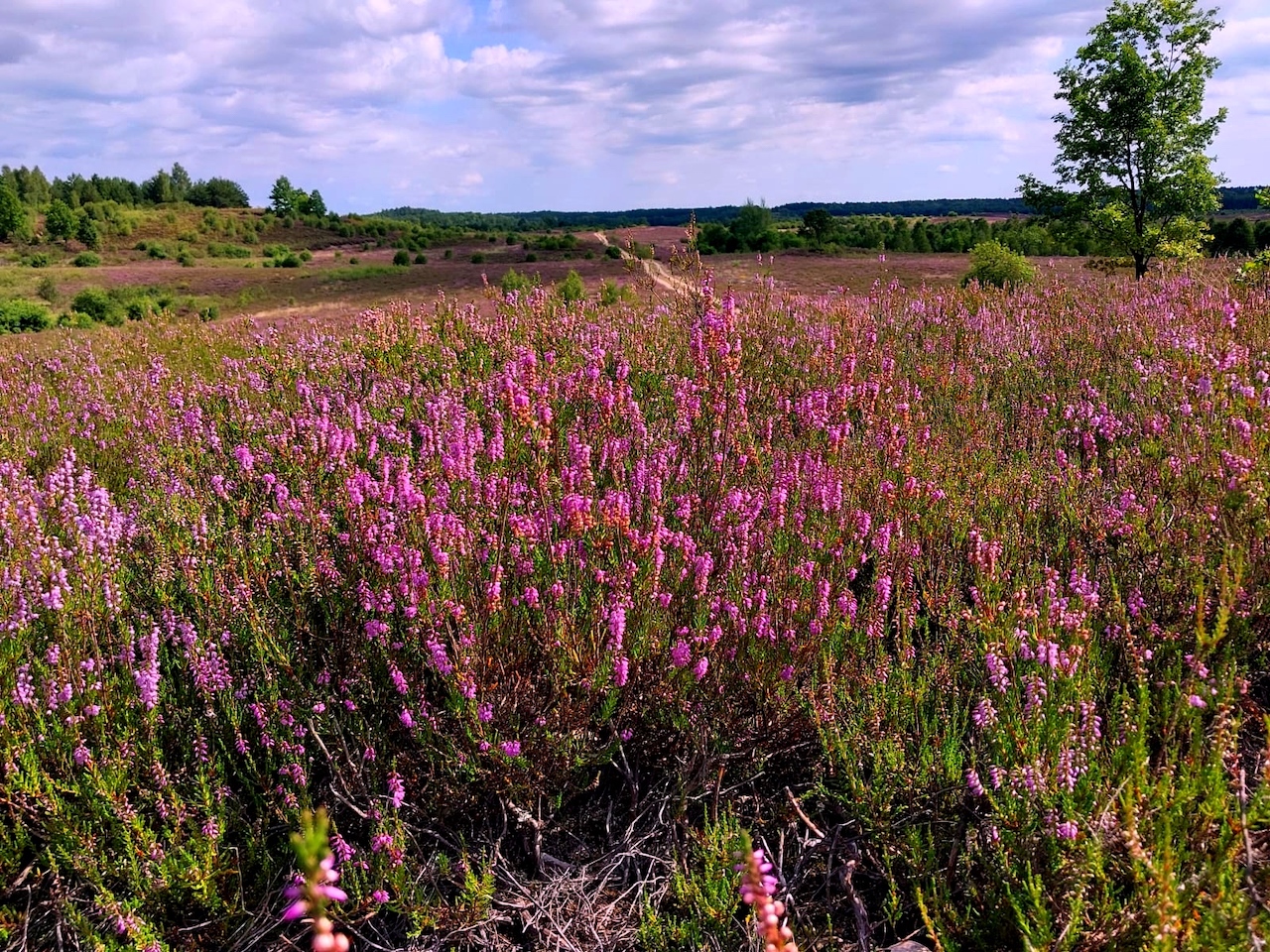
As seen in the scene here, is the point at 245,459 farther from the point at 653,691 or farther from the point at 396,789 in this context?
the point at 653,691

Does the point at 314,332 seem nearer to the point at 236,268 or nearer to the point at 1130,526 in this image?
the point at 1130,526

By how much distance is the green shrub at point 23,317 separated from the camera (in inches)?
993

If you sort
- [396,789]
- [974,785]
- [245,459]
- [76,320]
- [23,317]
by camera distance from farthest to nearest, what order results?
[23,317], [76,320], [245,459], [396,789], [974,785]

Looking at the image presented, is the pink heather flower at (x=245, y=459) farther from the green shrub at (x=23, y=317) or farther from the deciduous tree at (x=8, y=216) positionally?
the deciduous tree at (x=8, y=216)

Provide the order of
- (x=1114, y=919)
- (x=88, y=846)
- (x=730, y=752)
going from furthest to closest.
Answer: (x=730, y=752) → (x=88, y=846) → (x=1114, y=919)

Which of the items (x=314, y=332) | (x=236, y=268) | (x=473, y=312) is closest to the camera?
(x=473, y=312)

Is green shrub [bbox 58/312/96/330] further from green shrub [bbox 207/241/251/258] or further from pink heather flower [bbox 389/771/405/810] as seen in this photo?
green shrub [bbox 207/241/251/258]

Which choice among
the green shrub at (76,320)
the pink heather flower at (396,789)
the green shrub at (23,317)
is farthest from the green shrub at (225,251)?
the pink heather flower at (396,789)

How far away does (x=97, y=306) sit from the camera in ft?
98.8

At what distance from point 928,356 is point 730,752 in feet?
15.3

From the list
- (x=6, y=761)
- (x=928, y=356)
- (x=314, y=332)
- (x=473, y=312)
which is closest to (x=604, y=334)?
(x=473, y=312)

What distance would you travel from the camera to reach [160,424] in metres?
4.89

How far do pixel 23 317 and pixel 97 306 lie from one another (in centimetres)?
419

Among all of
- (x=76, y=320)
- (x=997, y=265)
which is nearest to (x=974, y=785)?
(x=997, y=265)
